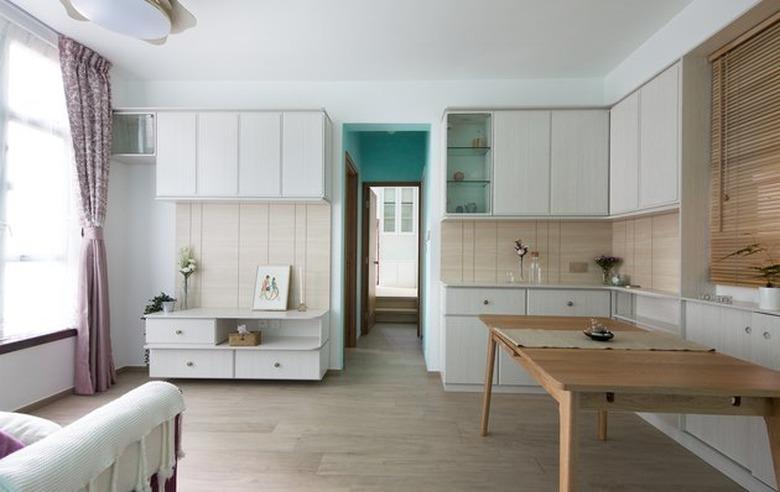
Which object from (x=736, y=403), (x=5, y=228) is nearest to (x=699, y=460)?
(x=736, y=403)

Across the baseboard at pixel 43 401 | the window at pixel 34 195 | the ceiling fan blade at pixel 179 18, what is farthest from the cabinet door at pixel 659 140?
the baseboard at pixel 43 401

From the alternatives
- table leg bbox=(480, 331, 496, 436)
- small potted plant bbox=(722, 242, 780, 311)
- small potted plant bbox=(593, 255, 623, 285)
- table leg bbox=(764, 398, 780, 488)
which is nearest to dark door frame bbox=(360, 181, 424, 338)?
small potted plant bbox=(593, 255, 623, 285)

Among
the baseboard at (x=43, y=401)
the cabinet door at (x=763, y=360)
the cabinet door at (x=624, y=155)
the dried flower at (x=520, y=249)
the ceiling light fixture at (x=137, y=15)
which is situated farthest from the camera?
the dried flower at (x=520, y=249)

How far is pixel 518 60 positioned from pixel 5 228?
4.21m

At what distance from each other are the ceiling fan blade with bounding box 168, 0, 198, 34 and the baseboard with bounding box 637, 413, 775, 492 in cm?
389

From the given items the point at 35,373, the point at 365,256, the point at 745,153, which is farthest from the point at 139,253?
the point at 745,153

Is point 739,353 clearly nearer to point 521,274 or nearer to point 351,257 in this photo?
point 521,274

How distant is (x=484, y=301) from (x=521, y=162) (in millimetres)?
1294

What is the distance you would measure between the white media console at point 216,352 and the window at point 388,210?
5943 mm

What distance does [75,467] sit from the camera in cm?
91

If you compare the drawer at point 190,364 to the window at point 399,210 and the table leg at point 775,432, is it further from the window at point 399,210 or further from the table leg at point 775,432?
the window at point 399,210

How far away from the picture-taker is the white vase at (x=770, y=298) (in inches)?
73.2

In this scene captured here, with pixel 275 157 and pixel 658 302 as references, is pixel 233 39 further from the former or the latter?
pixel 658 302

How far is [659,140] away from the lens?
2668 millimetres
